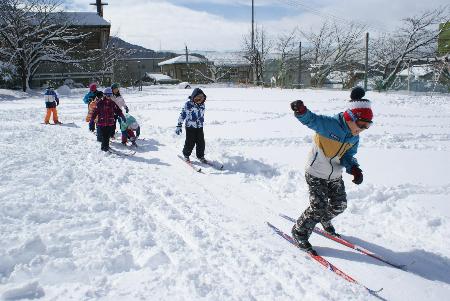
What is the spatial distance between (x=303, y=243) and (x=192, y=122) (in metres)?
4.28

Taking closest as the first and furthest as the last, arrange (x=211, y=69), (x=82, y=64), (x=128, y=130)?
(x=128, y=130) → (x=82, y=64) → (x=211, y=69)

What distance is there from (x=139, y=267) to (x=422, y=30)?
40.9 meters

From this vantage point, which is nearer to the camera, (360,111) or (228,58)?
(360,111)

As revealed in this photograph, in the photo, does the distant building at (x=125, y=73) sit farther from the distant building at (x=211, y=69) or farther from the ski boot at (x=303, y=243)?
the ski boot at (x=303, y=243)

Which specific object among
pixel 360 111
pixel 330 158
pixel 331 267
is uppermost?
pixel 360 111

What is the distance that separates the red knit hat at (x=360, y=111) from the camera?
358cm

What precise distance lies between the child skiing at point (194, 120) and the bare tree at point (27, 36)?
27.1 metres

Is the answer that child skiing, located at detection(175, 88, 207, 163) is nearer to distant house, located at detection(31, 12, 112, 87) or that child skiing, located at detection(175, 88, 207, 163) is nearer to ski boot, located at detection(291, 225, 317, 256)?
ski boot, located at detection(291, 225, 317, 256)

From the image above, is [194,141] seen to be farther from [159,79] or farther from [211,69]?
[211,69]

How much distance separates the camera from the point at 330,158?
151 inches

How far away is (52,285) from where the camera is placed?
3.25 m

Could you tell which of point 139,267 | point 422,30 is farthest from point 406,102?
point 422,30

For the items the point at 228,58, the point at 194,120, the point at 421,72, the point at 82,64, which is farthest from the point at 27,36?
the point at 228,58

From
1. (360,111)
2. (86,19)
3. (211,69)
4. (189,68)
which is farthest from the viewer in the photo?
(189,68)
